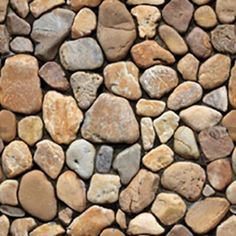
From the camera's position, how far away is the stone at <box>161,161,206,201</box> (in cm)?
109

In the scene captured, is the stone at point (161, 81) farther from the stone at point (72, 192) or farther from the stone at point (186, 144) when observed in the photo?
the stone at point (72, 192)

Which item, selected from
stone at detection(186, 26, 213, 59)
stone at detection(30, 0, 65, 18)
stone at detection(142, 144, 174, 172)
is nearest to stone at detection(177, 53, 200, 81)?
stone at detection(186, 26, 213, 59)

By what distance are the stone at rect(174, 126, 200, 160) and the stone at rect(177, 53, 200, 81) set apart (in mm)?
85

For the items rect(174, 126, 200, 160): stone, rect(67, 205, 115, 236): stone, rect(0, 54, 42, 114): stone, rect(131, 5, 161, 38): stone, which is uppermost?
rect(131, 5, 161, 38): stone

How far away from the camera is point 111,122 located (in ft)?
3.65

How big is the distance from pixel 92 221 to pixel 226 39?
0.37 m

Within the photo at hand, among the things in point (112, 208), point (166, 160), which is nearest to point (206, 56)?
point (166, 160)

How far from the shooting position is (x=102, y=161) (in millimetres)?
1117

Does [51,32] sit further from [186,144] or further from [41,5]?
[186,144]

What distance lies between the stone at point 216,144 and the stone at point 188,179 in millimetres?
29

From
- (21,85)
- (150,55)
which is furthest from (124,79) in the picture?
(21,85)

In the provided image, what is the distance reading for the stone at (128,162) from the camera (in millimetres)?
1109

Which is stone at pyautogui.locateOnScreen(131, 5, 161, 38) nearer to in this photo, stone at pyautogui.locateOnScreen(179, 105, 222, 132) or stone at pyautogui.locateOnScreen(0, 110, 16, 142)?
stone at pyautogui.locateOnScreen(179, 105, 222, 132)

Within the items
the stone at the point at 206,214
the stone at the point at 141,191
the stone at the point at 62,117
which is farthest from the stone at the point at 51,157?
the stone at the point at 206,214
